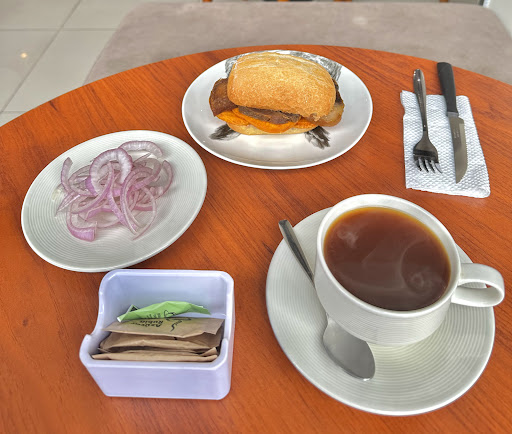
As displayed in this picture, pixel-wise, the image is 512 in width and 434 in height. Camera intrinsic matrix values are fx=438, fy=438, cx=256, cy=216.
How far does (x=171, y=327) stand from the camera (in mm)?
513

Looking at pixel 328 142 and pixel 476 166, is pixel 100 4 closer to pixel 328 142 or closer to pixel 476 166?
pixel 328 142

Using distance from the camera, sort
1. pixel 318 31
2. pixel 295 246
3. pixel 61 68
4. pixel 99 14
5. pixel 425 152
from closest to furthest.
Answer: pixel 295 246, pixel 425 152, pixel 318 31, pixel 61 68, pixel 99 14

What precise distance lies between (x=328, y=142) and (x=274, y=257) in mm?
341

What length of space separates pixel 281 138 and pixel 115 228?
38 centimetres

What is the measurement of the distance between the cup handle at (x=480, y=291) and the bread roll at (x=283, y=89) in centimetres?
49

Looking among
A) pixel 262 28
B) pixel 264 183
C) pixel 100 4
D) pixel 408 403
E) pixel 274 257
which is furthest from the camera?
pixel 100 4

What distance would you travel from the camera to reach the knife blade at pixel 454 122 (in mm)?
815

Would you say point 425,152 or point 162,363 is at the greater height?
point 162,363

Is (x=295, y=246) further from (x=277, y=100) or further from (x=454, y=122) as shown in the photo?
(x=454, y=122)

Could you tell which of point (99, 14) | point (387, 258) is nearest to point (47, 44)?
point (99, 14)

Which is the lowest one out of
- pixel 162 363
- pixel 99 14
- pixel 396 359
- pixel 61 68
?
pixel 61 68

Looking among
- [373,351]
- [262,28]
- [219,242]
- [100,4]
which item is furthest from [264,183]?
[100,4]

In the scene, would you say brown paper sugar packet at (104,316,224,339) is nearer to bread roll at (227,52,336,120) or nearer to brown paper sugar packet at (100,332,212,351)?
brown paper sugar packet at (100,332,212,351)

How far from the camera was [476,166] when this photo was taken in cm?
82
